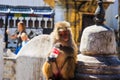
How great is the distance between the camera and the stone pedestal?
4355mm

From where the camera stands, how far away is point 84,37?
4.52 metres

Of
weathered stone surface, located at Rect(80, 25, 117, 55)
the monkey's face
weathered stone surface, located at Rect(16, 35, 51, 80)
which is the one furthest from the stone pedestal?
weathered stone surface, located at Rect(16, 35, 51, 80)

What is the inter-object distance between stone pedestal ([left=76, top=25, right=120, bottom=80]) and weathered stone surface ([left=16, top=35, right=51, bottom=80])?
3.55 feet

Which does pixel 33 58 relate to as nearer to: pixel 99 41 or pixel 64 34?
pixel 64 34

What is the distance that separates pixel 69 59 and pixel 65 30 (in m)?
0.35

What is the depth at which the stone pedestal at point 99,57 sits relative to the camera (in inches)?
171

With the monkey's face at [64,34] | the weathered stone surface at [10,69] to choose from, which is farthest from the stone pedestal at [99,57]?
the weathered stone surface at [10,69]

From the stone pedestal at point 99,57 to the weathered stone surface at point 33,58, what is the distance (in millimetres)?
1083

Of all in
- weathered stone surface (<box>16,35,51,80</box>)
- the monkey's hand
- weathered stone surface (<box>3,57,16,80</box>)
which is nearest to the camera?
the monkey's hand

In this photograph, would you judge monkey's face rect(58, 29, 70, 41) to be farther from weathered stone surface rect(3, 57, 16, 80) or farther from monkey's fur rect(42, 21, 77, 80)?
weathered stone surface rect(3, 57, 16, 80)

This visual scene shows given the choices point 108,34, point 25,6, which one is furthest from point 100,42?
point 25,6

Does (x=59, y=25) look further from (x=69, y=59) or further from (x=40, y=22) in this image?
(x=40, y=22)

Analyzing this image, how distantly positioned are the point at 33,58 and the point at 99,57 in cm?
140

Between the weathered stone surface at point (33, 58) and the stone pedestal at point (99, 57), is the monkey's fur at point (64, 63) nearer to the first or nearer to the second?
the stone pedestal at point (99, 57)
